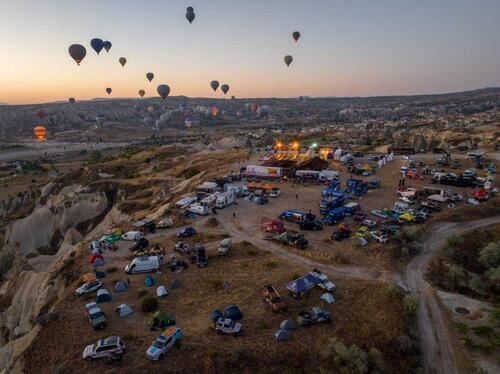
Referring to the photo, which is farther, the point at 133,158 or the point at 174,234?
the point at 133,158

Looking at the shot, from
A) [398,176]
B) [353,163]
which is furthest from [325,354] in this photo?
[353,163]

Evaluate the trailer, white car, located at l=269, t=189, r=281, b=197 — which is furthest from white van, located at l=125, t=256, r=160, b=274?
white car, located at l=269, t=189, r=281, b=197

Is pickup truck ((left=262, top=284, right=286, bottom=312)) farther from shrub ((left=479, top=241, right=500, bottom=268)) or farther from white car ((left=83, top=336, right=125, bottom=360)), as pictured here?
shrub ((left=479, top=241, right=500, bottom=268))

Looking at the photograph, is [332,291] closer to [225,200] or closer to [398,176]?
[225,200]

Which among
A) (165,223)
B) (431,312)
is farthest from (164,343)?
(165,223)

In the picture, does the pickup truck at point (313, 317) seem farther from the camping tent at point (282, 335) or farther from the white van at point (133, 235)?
the white van at point (133, 235)

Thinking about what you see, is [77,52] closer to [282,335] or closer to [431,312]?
[282,335]
